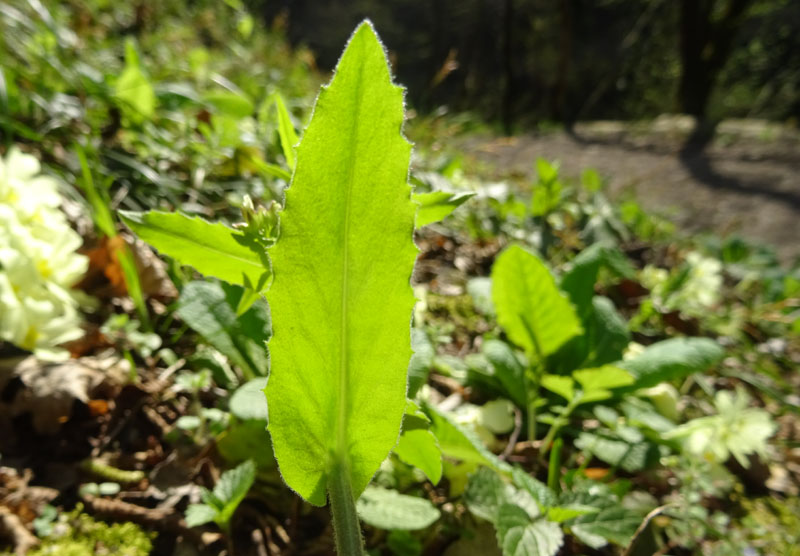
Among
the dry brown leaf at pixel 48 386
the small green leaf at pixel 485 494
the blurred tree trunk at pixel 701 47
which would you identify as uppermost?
the blurred tree trunk at pixel 701 47

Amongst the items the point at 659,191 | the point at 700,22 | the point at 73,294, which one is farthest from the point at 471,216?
the point at 700,22

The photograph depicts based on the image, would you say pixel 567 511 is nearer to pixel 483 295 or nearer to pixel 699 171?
pixel 483 295

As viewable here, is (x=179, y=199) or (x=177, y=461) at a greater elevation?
(x=179, y=199)

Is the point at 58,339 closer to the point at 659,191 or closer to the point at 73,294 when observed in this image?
the point at 73,294

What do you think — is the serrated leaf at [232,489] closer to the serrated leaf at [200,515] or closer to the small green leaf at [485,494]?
the serrated leaf at [200,515]

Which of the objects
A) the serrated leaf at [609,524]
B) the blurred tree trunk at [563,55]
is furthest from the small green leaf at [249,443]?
the blurred tree trunk at [563,55]

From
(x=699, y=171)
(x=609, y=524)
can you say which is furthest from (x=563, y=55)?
(x=609, y=524)

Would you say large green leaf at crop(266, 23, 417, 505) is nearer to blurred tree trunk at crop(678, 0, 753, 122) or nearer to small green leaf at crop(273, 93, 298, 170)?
small green leaf at crop(273, 93, 298, 170)
